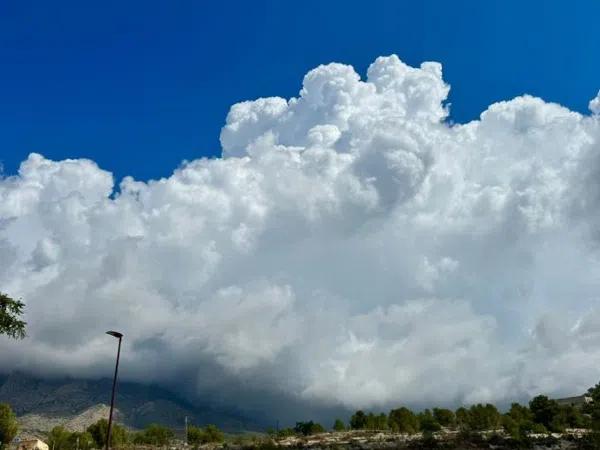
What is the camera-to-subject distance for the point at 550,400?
96750mm

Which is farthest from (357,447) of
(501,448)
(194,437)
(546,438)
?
(194,437)

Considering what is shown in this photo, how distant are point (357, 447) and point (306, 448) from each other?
516 centimetres

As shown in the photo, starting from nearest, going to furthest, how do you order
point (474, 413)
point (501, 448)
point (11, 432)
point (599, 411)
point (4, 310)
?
point (4, 310) < point (501, 448) < point (599, 411) < point (474, 413) < point (11, 432)

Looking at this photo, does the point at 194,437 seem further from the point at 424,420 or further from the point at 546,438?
the point at 546,438

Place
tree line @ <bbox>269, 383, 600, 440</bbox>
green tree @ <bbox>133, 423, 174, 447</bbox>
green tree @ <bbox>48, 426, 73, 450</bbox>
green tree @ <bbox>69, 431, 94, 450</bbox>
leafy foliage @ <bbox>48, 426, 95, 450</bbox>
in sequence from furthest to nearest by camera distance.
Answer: green tree @ <bbox>48, 426, 73, 450</bbox>
green tree @ <bbox>133, 423, 174, 447</bbox>
leafy foliage @ <bbox>48, 426, 95, 450</bbox>
green tree @ <bbox>69, 431, 94, 450</bbox>
tree line @ <bbox>269, 383, 600, 440</bbox>

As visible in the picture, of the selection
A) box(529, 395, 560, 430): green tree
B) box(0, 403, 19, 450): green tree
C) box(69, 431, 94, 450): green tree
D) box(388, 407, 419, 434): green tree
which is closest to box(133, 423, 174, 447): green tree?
box(69, 431, 94, 450): green tree

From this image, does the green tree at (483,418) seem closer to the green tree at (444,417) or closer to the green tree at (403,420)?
the green tree at (444,417)

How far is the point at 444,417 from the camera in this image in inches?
4028

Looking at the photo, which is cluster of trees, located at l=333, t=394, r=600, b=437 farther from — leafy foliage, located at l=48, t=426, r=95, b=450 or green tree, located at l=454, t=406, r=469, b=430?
leafy foliage, located at l=48, t=426, r=95, b=450

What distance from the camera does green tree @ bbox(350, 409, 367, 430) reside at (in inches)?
4473

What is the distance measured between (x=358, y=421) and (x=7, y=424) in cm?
7443

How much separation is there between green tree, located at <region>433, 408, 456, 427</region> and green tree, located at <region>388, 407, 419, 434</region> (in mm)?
3544

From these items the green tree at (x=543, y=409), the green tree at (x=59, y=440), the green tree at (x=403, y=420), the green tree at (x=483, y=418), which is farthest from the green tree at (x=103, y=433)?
the green tree at (x=543, y=409)

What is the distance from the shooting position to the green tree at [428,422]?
288 feet
